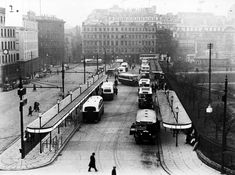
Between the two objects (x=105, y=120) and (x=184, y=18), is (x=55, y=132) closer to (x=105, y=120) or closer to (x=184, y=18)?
(x=105, y=120)

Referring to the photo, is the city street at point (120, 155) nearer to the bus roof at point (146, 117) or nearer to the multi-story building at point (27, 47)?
the bus roof at point (146, 117)

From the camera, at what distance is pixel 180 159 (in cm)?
2147

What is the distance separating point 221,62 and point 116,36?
40492 mm

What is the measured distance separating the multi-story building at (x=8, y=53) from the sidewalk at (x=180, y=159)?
38620 mm

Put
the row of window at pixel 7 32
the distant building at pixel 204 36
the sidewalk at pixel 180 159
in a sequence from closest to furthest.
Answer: the sidewalk at pixel 180 159 → the row of window at pixel 7 32 → the distant building at pixel 204 36

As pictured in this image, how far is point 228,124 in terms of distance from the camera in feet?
101

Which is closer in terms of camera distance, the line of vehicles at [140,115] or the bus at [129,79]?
the line of vehicles at [140,115]

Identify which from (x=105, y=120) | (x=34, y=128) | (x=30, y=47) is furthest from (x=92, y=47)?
(x=34, y=128)

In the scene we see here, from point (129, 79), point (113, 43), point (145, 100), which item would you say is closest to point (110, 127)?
point (145, 100)

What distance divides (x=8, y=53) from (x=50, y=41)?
4573cm

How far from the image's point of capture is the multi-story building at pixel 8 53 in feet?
197

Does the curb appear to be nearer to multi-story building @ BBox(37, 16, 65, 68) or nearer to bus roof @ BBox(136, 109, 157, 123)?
bus roof @ BBox(136, 109, 157, 123)

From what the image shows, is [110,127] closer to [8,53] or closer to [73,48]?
[8,53]

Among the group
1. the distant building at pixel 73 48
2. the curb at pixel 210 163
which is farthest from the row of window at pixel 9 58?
the distant building at pixel 73 48
